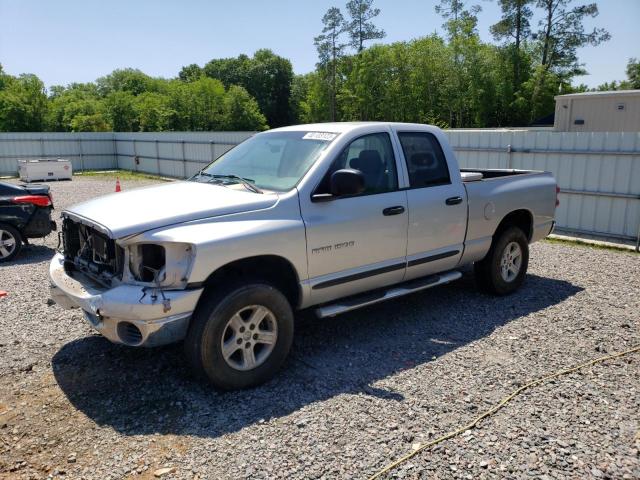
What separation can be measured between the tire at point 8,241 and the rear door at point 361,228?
6.36m

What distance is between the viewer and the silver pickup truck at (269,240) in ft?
12.7

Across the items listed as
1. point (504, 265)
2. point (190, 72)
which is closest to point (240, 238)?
point (504, 265)

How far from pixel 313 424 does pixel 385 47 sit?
56.0 metres

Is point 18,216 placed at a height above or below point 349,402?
above

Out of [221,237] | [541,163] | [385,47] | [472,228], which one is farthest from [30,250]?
[385,47]

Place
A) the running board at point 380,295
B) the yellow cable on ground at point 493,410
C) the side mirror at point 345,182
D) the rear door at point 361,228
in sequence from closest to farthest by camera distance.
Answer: the yellow cable on ground at point 493,410
the side mirror at point 345,182
the rear door at point 361,228
the running board at point 380,295

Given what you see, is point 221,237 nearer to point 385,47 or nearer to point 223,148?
point 223,148

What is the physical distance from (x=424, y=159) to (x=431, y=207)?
54 cm

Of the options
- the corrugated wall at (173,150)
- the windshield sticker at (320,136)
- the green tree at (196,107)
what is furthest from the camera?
the green tree at (196,107)

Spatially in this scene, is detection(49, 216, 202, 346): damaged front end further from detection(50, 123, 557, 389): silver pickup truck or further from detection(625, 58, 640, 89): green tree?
detection(625, 58, 640, 89): green tree

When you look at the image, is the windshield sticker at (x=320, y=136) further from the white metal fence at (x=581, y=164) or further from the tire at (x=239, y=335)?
the white metal fence at (x=581, y=164)

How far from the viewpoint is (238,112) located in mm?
72250

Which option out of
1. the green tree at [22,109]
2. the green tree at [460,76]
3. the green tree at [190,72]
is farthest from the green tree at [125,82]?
the green tree at [460,76]

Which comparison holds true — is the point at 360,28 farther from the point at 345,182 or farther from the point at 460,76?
the point at 345,182
